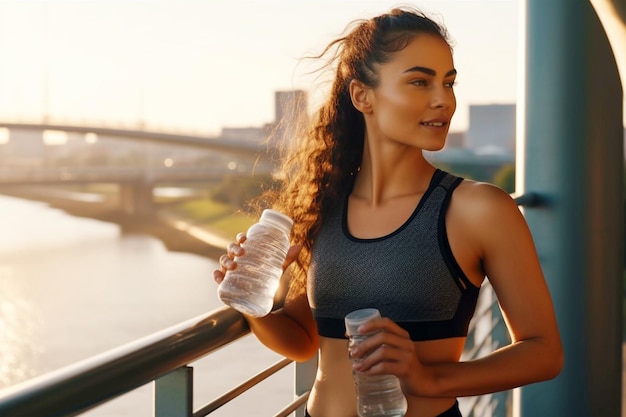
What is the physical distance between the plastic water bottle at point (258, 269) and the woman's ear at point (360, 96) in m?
0.24

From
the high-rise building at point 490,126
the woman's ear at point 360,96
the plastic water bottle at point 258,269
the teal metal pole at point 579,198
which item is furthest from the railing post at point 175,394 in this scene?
the high-rise building at point 490,126

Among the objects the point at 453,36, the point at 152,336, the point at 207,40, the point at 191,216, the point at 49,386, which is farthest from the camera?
the point at 207,40

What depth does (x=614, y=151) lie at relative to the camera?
234cm

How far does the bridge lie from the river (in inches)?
93.1

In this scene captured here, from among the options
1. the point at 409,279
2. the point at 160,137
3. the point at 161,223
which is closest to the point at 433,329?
the point at 409,279

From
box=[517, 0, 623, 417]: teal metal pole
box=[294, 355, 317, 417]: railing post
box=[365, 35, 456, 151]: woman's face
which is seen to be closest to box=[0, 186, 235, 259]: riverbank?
box=[517, 0, 623, 417]: teal metal pole

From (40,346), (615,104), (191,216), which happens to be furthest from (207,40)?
(615,104)

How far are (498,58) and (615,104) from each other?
2375 cm

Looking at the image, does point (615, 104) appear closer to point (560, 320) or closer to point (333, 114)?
point (560, 320)

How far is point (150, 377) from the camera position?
0.88 metres

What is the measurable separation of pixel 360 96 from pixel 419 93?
13 centimetres

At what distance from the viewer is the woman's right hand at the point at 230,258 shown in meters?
1.13

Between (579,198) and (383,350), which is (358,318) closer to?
(383,350)

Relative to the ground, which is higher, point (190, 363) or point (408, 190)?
point (408, 190)
